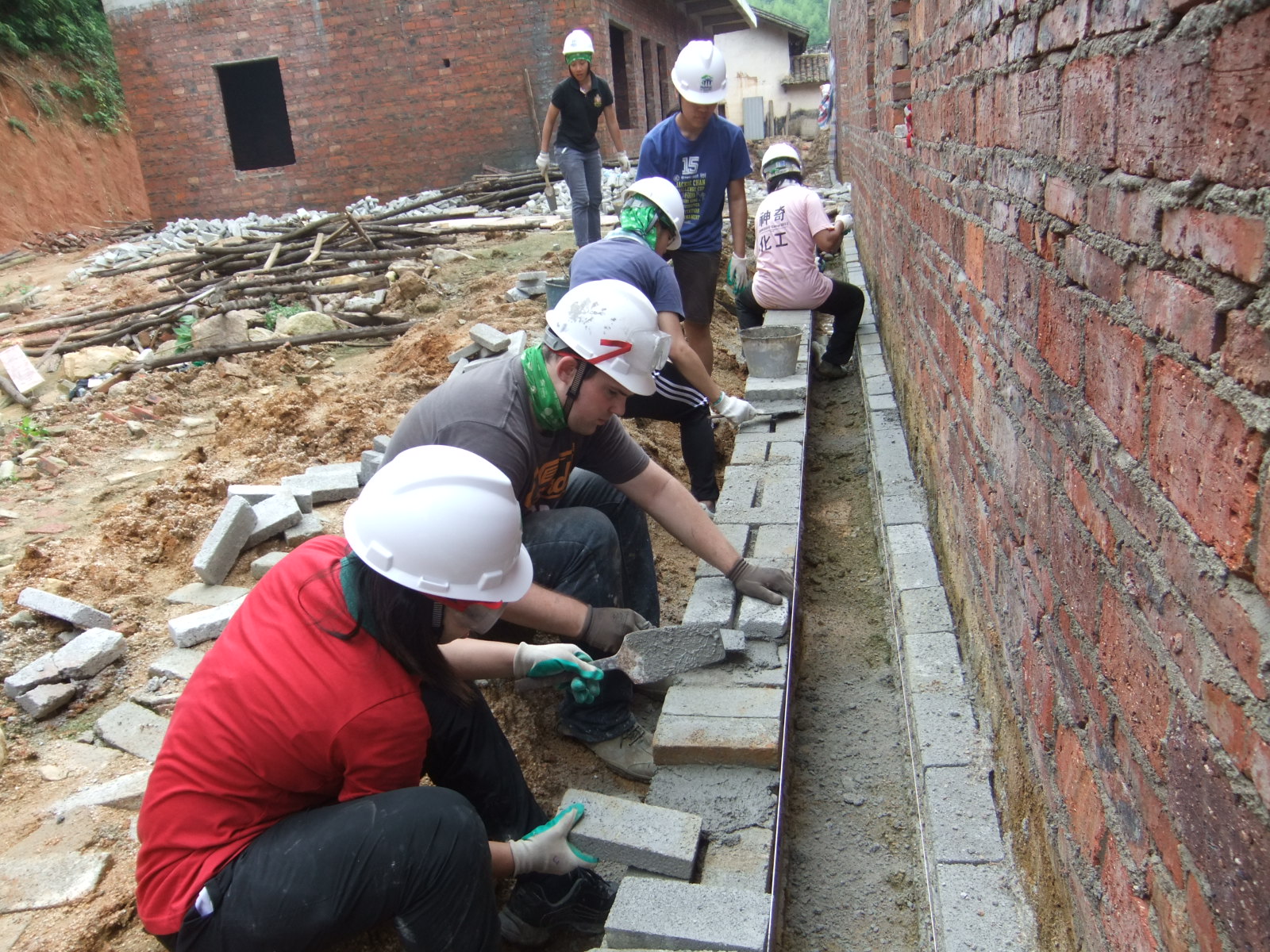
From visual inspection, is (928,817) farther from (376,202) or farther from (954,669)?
(376,202)

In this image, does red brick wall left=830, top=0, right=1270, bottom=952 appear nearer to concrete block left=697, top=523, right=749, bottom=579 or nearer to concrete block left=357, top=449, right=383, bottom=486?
concrete block left=697, top=523, right=749, bottom=579

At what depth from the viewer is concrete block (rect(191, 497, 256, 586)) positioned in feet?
13.1

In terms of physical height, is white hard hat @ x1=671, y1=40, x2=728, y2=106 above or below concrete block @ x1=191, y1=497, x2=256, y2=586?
above

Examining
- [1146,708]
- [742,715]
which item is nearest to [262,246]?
[742,715]

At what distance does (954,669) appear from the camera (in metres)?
2.93

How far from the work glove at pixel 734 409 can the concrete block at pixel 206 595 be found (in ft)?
7.73

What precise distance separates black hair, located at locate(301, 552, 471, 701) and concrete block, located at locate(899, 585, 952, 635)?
5.82 feet

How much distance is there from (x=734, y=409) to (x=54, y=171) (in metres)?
17.5

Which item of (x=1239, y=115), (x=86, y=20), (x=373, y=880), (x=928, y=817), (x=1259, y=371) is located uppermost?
(x=86, y=20)

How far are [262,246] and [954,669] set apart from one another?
10577 mm

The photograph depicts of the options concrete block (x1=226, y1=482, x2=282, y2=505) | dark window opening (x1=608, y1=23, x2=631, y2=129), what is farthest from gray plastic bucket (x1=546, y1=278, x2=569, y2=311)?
dark window opening (x1=608, y1=23, x2=631, y2=129)

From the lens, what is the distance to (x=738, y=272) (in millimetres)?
6637

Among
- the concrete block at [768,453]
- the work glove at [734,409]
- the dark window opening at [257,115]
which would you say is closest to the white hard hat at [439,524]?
the concrete block at [768,453]

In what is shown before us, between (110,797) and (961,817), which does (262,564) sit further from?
(961,817)
